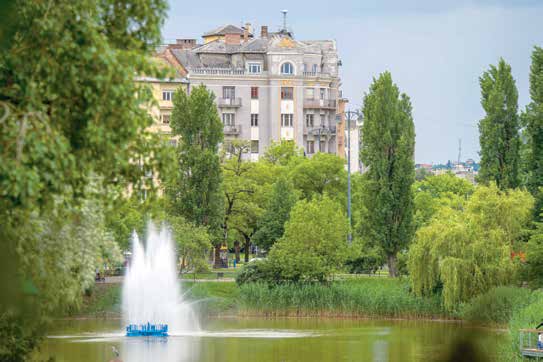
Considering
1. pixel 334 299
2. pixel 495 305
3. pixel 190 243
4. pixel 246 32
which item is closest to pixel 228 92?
pixel 246 32

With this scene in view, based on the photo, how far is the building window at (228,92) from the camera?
110m

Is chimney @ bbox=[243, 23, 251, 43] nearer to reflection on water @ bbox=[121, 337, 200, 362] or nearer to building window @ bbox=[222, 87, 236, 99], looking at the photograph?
building window @ bbox=[222, 87, 236, 99]

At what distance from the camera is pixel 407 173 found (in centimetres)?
6844

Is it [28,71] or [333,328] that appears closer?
[28,71]

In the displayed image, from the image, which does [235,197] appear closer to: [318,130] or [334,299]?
[334,299]

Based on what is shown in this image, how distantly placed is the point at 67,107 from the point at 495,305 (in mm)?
40665

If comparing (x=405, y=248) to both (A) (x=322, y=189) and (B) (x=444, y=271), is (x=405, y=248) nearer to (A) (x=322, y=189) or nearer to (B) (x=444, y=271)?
(B) (x=444, y=271)

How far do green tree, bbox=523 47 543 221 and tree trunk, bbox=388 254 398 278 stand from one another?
9.56 metres

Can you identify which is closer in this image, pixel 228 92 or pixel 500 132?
pixel 500 132

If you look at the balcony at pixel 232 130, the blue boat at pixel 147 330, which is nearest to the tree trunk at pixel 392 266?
the blue boat at pixel 147 330

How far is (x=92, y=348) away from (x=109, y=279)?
20.7m

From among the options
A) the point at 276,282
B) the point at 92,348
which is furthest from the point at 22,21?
the point at 276,282

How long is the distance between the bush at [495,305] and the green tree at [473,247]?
92 cm

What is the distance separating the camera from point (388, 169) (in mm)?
68562
